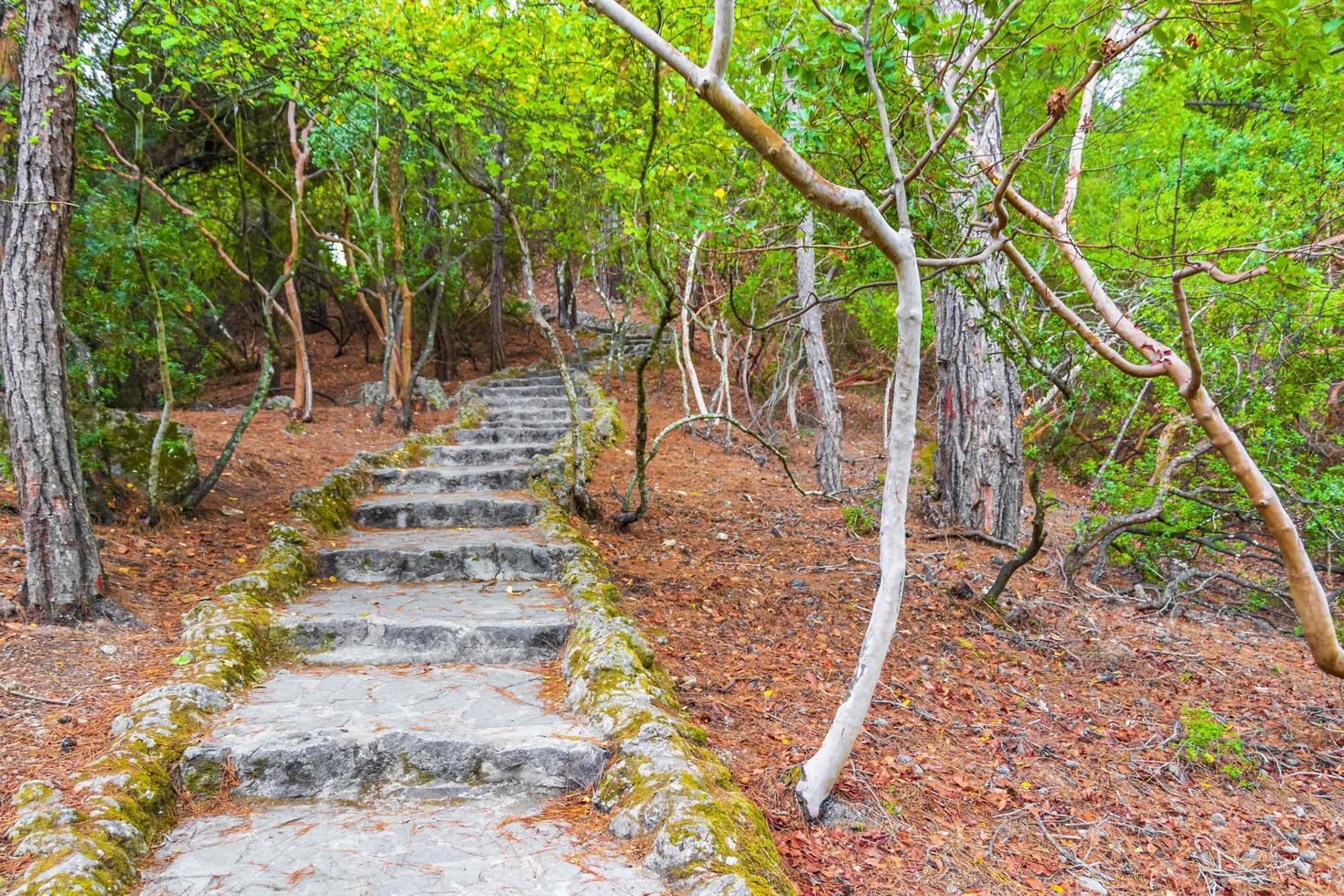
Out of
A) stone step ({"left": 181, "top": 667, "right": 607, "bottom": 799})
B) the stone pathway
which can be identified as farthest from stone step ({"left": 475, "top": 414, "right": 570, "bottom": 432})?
stone step ({"left": 181, "top": 667, "right": 607, "bottom": 799})

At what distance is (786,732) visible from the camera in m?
3.48

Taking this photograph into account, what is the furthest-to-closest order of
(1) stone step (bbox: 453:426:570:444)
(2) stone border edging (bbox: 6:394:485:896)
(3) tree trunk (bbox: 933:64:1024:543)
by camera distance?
(1) stone step (bbox: 453:426:570:444), (3) tree trunk (bbox: 933:64:1024:543), (2) stone border edging (bbox: 6:394:485:896)

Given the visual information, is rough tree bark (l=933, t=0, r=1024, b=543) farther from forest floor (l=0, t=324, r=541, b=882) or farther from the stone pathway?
forest floor (l=0, t=324, r=541, b=882)

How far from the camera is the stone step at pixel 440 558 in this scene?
4.81 metres

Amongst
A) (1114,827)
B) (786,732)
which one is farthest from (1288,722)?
(786,732)

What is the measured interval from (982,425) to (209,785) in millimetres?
5864

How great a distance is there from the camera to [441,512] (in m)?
5.85

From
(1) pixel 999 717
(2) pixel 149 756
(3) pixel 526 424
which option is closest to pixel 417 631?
(2) pixel 149 756

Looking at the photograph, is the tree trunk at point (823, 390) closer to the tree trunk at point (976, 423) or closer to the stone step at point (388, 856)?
the tree trunk at point (976, 423)

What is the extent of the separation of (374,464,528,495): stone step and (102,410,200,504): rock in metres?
1.58

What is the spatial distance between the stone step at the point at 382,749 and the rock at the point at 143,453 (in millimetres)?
2820

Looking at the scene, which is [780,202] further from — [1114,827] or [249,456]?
[249,456]

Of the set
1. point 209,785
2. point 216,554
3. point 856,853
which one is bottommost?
point 856,853

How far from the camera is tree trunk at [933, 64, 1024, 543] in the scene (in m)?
5.92
